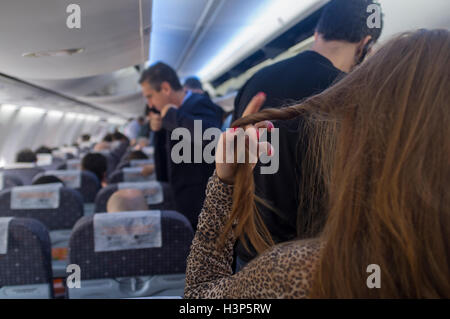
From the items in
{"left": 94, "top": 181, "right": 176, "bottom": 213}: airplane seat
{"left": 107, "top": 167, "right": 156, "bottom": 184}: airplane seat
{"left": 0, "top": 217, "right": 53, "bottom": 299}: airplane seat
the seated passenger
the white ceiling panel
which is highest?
Answer: the white ceiling panel

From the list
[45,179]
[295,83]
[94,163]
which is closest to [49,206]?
[45,179]

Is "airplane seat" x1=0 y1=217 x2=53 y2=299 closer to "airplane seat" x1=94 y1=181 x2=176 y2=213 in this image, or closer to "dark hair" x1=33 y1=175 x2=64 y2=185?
"airplane seat" x1=94 y1=181 x2=176 y2=213

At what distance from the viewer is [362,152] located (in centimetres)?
70

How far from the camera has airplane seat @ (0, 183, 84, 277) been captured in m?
2.58

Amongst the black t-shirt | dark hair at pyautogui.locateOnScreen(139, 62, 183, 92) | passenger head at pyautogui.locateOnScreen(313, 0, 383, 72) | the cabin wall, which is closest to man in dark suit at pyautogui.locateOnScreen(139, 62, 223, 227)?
dark hair at pyautogui.locateOnScreen(139, 62, 183, 92)

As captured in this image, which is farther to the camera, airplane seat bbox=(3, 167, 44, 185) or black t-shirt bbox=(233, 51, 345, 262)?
airplane seat bbox=(3, 167, 44, 185)

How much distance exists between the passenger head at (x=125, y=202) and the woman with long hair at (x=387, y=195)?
1571mm

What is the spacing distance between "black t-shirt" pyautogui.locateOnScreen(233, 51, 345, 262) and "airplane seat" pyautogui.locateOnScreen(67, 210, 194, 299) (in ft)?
1.03

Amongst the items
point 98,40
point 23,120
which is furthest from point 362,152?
point 23,120

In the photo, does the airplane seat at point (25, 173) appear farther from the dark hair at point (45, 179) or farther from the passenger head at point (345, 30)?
the passenger head at point (345, 30)

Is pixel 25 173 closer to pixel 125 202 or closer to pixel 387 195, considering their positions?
pixel 125 202

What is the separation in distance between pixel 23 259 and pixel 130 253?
0.47m

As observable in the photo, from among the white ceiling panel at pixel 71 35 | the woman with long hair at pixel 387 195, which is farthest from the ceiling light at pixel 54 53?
the woman with long hair at pixel 387 195

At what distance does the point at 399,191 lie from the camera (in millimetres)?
675
